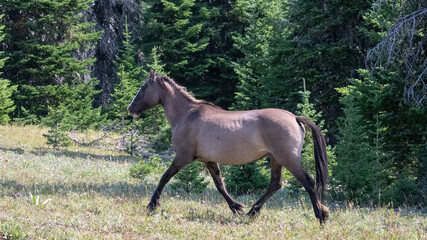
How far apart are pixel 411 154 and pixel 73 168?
9.60 metres

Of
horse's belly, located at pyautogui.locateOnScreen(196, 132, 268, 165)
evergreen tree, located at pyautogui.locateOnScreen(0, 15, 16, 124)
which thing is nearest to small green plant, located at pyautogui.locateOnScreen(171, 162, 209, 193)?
horse's belly, located at pyautogui.locateOnScreen(196, 132, 268, 165)

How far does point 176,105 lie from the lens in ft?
28.9

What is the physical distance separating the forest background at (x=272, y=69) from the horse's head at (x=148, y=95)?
10.7 feet

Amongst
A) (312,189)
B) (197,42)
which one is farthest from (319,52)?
(197,42)

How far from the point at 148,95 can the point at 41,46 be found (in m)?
18.2

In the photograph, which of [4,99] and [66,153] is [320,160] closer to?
[66,153]

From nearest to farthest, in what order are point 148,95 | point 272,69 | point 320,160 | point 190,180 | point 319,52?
1. point 320,160
2. point 148,95
3. point 190,180
4. point 319,52
5. point 272,69

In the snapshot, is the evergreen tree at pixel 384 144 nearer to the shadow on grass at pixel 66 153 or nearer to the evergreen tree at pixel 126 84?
the shadow on grass at pixel 66 153

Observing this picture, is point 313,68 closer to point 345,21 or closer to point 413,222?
point 345,21

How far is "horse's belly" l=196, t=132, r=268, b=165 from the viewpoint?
749 centimetres

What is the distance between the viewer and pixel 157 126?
66.7 feet

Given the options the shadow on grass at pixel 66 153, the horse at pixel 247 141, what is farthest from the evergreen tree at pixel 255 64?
the horse at pixel 247 141

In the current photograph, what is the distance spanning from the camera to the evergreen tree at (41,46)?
2525cm

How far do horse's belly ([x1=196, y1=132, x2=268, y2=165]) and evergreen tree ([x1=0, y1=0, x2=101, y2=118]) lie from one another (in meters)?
19.8
